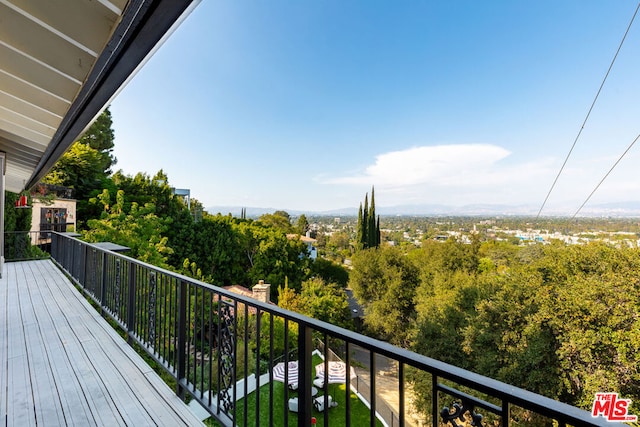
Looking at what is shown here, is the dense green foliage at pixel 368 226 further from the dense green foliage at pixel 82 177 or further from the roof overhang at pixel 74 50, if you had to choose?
the roof overhang at pixel 74 50

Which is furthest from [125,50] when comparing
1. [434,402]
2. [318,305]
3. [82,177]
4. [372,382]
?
[82,177]

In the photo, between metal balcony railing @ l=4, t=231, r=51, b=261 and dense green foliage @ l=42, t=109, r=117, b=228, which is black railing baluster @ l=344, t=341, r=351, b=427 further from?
dense green foliage @ l=42, t=109, r=117, b=228

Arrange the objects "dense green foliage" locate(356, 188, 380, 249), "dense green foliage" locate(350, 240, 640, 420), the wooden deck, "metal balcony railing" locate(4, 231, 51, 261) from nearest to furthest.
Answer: the wooden deck → "metal balcony railing" locate(4, 231, 51, 261) → "dense green foliage" locate(350, 240, 640, 420) → "dense green foliage" locate(356, 188, 380, 249)

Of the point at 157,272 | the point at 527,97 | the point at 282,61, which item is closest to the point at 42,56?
the point at 157,272

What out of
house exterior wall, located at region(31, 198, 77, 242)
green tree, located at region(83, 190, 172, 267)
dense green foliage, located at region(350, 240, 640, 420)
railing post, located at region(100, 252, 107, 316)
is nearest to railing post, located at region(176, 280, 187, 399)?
railing post, located at region(100, 252, 107, 316)

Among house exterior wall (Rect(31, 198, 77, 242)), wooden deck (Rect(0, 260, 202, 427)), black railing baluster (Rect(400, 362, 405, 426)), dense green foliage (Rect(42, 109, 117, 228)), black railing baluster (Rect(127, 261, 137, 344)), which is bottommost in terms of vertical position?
wooden deck (Rect(0, 260, 202, 427))

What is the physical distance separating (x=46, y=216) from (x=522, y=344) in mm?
17852

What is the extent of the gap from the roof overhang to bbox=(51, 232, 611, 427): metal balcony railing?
3.90 feet

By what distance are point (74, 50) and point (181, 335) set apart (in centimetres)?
171

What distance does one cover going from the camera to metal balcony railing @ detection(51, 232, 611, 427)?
662mm

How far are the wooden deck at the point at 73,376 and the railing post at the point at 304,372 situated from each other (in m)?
0.86

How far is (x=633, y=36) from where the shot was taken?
13219mm

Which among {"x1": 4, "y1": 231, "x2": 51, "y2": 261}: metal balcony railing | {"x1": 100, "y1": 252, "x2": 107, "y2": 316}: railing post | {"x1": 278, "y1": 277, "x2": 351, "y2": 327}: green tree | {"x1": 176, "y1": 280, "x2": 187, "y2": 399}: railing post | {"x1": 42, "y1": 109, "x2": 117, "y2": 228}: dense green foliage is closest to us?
{"x1": 176, "y1": 280, "x2": 187, "y2": 399}: railing post

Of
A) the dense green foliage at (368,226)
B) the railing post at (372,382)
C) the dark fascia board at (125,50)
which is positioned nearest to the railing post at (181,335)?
the dark fascia board at (125,50)
